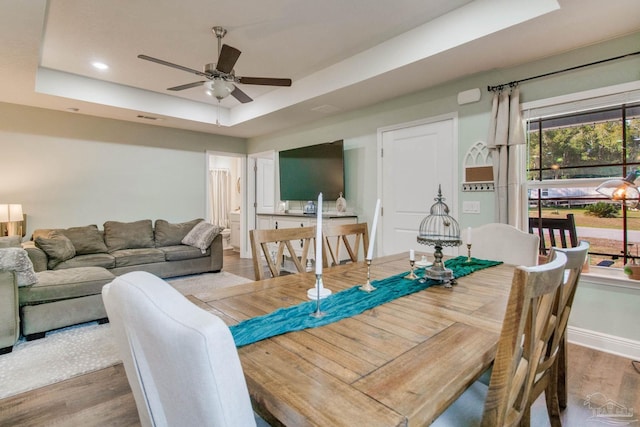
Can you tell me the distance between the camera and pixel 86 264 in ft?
12.7

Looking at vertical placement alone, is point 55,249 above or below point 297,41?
below

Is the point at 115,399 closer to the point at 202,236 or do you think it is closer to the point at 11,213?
the point at 202,236

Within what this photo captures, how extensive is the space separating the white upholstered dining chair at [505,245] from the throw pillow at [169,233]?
4.34 m

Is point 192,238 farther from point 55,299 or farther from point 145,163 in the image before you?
point 55,299

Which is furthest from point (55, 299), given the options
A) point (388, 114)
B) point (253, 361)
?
point (388, 114)

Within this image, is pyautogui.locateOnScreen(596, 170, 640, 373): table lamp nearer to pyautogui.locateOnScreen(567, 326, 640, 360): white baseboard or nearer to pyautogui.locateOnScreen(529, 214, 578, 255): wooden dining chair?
pyautogui.locateOnScreen(567, 326, 640, 360): white baseboard

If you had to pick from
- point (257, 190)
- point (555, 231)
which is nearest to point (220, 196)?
point (257, 190)

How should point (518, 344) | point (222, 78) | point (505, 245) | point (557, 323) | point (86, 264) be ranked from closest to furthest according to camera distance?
point (518, 344)
point (557, 323)
point (505, 245)
point (222, 78)
point (86, 264)

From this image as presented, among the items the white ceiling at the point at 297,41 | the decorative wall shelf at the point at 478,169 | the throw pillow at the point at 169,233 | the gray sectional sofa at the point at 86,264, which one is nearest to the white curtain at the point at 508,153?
the decorative wall shelf at the point at 478,169

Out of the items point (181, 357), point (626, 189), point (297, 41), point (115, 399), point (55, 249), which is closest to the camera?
point (181, 357)

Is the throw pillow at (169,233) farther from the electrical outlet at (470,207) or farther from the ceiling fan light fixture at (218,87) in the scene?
the electrical outlet at (470,207)

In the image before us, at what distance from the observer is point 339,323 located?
3.63 feet

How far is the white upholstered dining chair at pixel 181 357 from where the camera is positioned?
480 mm

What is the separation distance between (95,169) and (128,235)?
4.01ft
